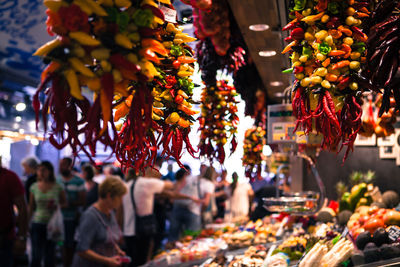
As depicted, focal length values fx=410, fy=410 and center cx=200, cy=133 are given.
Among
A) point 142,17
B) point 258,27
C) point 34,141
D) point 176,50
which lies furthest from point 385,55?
point 34,141

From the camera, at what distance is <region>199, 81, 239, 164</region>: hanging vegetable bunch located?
10.5ft

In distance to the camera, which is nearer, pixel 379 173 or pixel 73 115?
pixel 73 115

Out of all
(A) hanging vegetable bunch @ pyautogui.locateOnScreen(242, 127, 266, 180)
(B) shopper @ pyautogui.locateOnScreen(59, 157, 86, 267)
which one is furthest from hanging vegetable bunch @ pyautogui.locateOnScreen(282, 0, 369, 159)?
(B) shopper @ pyautogui.locateOnScreen(59, 157, 86, 267)

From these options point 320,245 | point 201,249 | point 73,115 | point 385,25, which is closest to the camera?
point 73,115

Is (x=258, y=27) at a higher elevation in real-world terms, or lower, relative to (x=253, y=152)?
Result: higher

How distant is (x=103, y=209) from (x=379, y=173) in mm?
3513

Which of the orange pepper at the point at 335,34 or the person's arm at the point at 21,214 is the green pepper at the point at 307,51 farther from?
the person's arm at the point at 21,214

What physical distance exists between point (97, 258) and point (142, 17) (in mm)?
2918

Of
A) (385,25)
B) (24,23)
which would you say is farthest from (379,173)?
(24,23)

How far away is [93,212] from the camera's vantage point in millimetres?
3652

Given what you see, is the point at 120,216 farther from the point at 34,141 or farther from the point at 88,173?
the point at 34,141

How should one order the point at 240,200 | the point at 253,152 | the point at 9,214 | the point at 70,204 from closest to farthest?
the point at 253,152 → the point at 9,214 → the point at 70,204 → the point at 240,200

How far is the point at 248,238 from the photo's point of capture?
171 inches

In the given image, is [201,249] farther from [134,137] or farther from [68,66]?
[68,66]
